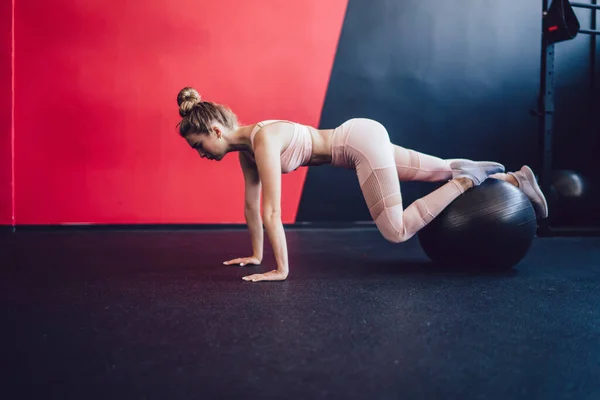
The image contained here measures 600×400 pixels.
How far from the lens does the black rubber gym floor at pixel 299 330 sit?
1.18 meters

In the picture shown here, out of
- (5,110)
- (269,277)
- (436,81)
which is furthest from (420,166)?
(5,110)

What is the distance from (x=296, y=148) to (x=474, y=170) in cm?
93

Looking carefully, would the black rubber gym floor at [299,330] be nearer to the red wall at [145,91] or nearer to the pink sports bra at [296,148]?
the pink sports bra at [296,148]

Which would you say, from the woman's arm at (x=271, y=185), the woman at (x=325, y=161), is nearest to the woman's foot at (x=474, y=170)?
the woman at (x=325, y=161)

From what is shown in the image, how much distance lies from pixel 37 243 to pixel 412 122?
137 inches

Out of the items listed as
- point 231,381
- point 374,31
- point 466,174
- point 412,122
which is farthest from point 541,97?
point 231,381

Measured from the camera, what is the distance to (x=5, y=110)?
4.43m

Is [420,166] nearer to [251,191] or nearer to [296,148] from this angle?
[296,148]

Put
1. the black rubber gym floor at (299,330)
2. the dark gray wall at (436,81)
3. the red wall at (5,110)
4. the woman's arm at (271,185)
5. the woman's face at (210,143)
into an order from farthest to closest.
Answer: the dark gray wall at (436,81) → the red wall at (5,110) → the woman's face at (210,143) → the woman's arm at (271,185) → the black rubber gym floor at (299,330)

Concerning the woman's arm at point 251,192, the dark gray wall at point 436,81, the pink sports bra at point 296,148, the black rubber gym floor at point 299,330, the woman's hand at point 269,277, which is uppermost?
the dark gray wall at point 436,81

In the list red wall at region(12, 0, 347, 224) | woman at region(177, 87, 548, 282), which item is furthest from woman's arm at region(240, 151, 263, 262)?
red wall at region(12, 0, 347, 224)

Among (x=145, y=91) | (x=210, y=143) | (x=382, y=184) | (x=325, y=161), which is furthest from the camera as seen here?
(x=145, y=91)

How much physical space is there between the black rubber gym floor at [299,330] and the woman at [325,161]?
0.98ft

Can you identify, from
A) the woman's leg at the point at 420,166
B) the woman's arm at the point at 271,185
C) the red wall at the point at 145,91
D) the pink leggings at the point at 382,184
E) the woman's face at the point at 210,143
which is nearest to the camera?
the woman's arm at the point at 271,185
